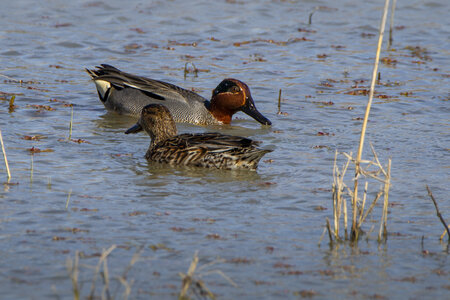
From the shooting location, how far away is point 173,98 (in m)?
11.7

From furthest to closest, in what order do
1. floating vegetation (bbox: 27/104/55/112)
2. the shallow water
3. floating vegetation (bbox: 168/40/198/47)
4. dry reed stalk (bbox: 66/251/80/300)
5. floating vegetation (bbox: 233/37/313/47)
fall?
floating vegetation (bbox: 233/37/313/47), floating vegetation (bbox: 168/40/198/47), floating vegetation (bbox: 27/104/55/112), the shallow water, dry reed stalk (bbox: 66/251/80/300)

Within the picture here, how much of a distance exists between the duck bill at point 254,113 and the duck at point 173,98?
2 centimetres

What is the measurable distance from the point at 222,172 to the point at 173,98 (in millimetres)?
3524

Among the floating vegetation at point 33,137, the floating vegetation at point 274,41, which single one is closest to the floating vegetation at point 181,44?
the floating vegetation at point 274,41

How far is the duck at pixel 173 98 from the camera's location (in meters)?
11.6

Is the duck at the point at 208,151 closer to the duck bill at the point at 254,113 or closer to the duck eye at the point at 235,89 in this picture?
the duck bill at the point at 254,113

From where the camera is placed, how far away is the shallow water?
555 centimetres

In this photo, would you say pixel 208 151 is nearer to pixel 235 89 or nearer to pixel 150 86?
pixel 235 89

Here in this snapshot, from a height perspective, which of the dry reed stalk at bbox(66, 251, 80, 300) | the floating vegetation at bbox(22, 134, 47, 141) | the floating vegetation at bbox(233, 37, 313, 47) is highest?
the floating vegetation at bbox(233, 37, 313, 47)

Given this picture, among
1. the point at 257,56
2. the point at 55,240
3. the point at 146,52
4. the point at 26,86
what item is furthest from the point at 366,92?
the point at 55,240

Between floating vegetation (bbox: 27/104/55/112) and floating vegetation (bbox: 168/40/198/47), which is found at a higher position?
floating vegetation (bbox: 168/40/198/47)

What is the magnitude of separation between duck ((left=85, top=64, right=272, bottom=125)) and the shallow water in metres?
0.30

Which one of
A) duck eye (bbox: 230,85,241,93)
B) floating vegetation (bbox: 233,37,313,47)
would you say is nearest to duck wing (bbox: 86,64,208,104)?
duck eye (bbox: 230,85,241,93)

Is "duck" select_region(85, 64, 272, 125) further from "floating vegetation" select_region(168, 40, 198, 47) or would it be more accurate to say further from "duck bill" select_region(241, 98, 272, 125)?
"floating vegetation" select_region(168, 40, 198, 47)
